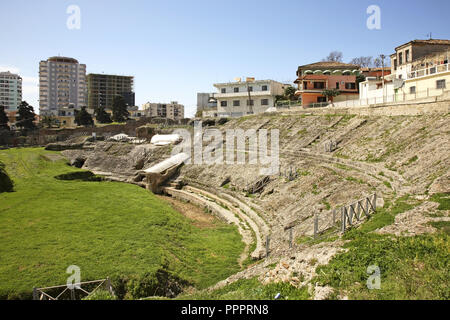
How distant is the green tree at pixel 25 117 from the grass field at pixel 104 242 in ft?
175

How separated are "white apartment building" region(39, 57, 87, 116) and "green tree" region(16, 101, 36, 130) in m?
45.6

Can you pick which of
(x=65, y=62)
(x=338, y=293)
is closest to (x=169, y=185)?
(x=338, y=293)

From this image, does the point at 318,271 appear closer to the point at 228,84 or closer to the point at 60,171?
the point at 60,171

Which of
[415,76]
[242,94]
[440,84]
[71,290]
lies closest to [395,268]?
[71,290]

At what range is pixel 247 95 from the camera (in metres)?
56.7

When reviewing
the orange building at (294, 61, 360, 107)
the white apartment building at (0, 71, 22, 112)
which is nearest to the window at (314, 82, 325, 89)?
the orange building at (294, 61, 360, 107)

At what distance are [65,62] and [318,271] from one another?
130 meters

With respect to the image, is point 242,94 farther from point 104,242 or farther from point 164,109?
point 164,109

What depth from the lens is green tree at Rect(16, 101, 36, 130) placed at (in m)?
69.2

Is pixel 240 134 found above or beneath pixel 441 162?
above
